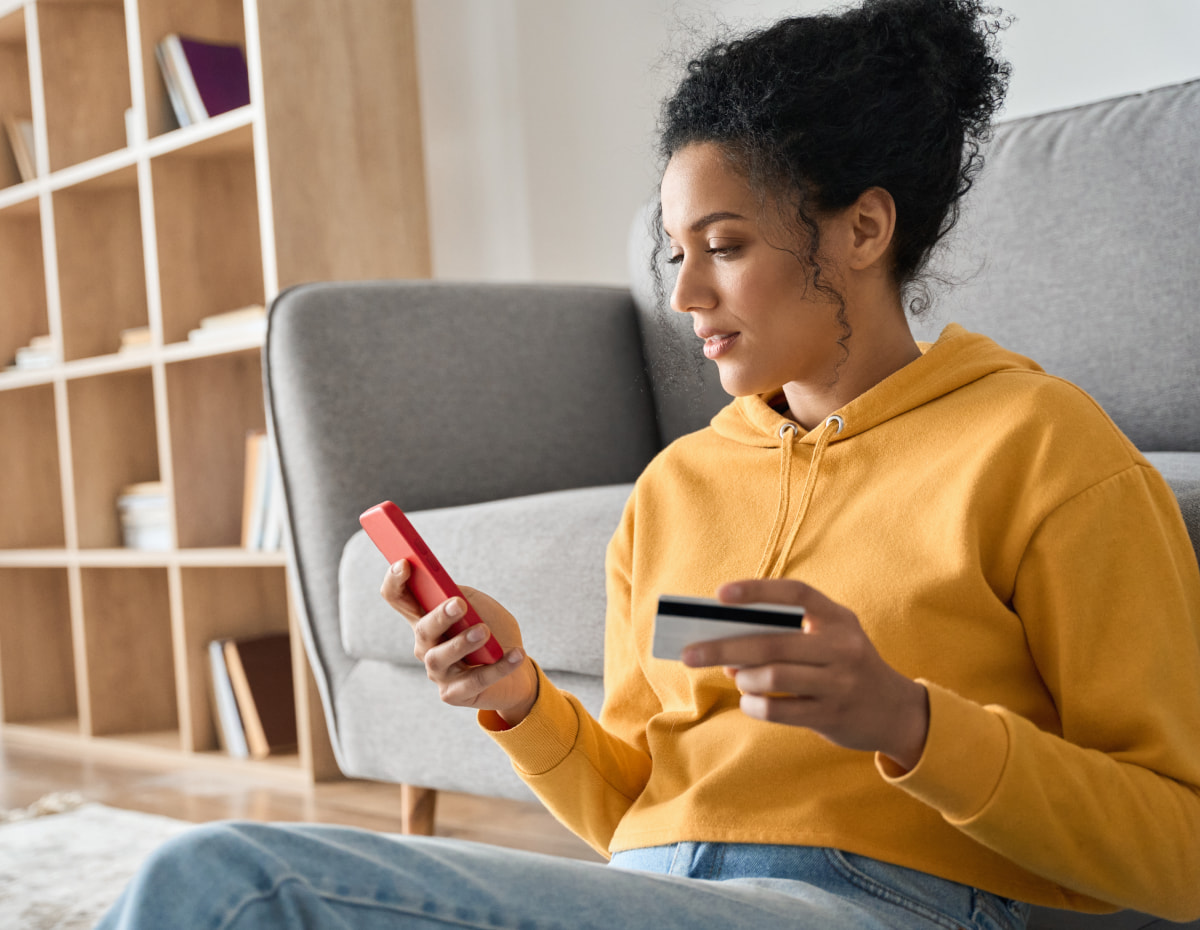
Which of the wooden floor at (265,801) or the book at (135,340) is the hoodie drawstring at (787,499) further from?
the book at (135,340)

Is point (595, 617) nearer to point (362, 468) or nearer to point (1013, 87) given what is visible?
point (362, 468)

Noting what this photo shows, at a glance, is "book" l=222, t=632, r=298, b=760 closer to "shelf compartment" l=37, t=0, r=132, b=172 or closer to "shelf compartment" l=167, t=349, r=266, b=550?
"shelf compartment" l=167, t=349, r=266, b=550

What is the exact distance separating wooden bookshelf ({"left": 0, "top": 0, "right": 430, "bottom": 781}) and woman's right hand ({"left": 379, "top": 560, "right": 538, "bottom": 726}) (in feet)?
4.87

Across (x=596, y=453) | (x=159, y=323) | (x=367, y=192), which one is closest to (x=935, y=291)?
(x=596, y=453)

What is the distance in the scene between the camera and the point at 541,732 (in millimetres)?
840

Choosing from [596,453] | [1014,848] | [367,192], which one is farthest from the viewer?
[367,192]

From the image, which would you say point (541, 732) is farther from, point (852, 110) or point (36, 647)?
point (36, 647)

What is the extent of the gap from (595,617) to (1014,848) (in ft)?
2.26

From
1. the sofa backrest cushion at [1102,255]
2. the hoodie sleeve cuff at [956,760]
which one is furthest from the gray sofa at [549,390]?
the hoodie sleeve cuff at [956,760]

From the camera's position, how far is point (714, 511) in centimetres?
86

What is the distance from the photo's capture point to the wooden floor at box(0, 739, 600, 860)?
186 cm

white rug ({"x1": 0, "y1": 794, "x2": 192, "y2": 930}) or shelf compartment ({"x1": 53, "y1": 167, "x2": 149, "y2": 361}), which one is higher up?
shelf compartment ({"x1": 53, "y1": 167, "x2": 149, "y2": 361})

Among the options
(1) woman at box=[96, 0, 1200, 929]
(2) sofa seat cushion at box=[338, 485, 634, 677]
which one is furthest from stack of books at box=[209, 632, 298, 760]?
(1) woman at box=[96, 0, 1200, 929]

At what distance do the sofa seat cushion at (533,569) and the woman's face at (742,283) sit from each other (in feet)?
1.57
